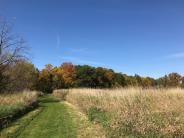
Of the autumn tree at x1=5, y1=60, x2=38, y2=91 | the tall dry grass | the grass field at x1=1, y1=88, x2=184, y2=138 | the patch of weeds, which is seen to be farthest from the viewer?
the autumn tree at x1=5, y1=60, x2=38, y2=91

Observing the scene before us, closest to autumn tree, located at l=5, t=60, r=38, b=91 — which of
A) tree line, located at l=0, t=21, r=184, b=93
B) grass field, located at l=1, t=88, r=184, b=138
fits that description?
tree line, located at l=0, t=21, r=184, b=93

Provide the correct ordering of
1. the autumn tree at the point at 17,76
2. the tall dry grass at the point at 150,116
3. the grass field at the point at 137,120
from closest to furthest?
the tall dry grass at the point at 150,116
the grass field at the point at 137,120
the autumn tree at the point at 17,76

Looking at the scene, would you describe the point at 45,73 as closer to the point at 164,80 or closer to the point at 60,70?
the point at 60,70

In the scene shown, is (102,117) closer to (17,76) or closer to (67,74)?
(17,76)

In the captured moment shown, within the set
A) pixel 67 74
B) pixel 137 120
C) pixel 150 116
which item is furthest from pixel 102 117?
pixel 67 74

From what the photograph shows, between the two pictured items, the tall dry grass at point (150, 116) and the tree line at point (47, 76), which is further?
the tree line at point (47, 76)

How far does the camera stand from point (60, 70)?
305 ft

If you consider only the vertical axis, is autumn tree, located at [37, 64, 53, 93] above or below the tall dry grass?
above

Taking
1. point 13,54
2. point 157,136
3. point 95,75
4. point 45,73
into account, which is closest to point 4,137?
point 157,136

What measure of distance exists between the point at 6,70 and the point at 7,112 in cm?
3275

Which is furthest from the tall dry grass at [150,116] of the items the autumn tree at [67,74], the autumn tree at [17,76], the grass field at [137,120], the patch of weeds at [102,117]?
the autumn tree at [67,74]

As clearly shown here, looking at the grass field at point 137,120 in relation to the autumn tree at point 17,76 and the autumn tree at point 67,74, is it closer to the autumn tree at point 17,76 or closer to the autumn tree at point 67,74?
the autumn tree at point 17,76

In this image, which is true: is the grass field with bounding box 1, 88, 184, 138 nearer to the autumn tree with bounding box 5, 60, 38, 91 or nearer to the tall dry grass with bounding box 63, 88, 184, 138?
the tall dry grass with bounding box 63, 88, 184, 138

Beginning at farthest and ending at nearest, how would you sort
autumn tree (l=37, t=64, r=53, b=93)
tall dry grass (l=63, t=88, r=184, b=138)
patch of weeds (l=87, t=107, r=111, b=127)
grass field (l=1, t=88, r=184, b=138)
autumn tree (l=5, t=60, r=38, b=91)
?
1. autumn tree (l=37, t=64, r=53, b=93)
2. autumn tree (l=5, t=60, r=38, b=91)
3. patch of weeds (l=87, t=107, r=111, b=127)
4. grass field (l=1, t=88, r=184, b=138)
5. tall dry grass (l=63, t=88, r=184, b=138)
